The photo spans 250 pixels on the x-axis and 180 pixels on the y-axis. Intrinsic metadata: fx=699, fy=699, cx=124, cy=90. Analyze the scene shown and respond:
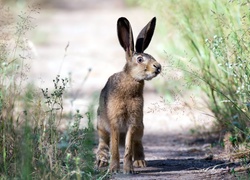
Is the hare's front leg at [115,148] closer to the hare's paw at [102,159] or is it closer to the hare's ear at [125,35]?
the hare's paw at [102,159]

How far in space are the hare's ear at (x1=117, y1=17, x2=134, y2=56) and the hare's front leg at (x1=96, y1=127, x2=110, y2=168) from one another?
72 cm

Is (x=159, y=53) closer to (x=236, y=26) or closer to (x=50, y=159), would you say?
(x=236, y=26)

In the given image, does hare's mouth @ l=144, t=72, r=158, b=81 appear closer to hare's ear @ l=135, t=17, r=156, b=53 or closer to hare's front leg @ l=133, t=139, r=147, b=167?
hare's ear @ l=135, t=17, r=156, b=53

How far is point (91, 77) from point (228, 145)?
492 centimetres

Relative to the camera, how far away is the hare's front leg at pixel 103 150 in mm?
5898

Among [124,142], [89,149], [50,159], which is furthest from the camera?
[124,142]

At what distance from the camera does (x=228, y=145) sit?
6.33 meters

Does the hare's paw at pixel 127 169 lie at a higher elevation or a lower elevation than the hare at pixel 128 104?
lower

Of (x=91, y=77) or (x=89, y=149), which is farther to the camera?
(x=91, y=77)

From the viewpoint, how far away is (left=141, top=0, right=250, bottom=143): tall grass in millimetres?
5520

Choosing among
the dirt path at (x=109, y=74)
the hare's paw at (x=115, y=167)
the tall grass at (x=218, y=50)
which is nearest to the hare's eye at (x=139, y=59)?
the tall grass at (x=218, y=50)

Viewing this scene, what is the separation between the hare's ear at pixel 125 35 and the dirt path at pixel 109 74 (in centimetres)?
50

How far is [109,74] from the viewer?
10.9 metres

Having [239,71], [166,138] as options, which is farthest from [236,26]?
[166,138]
